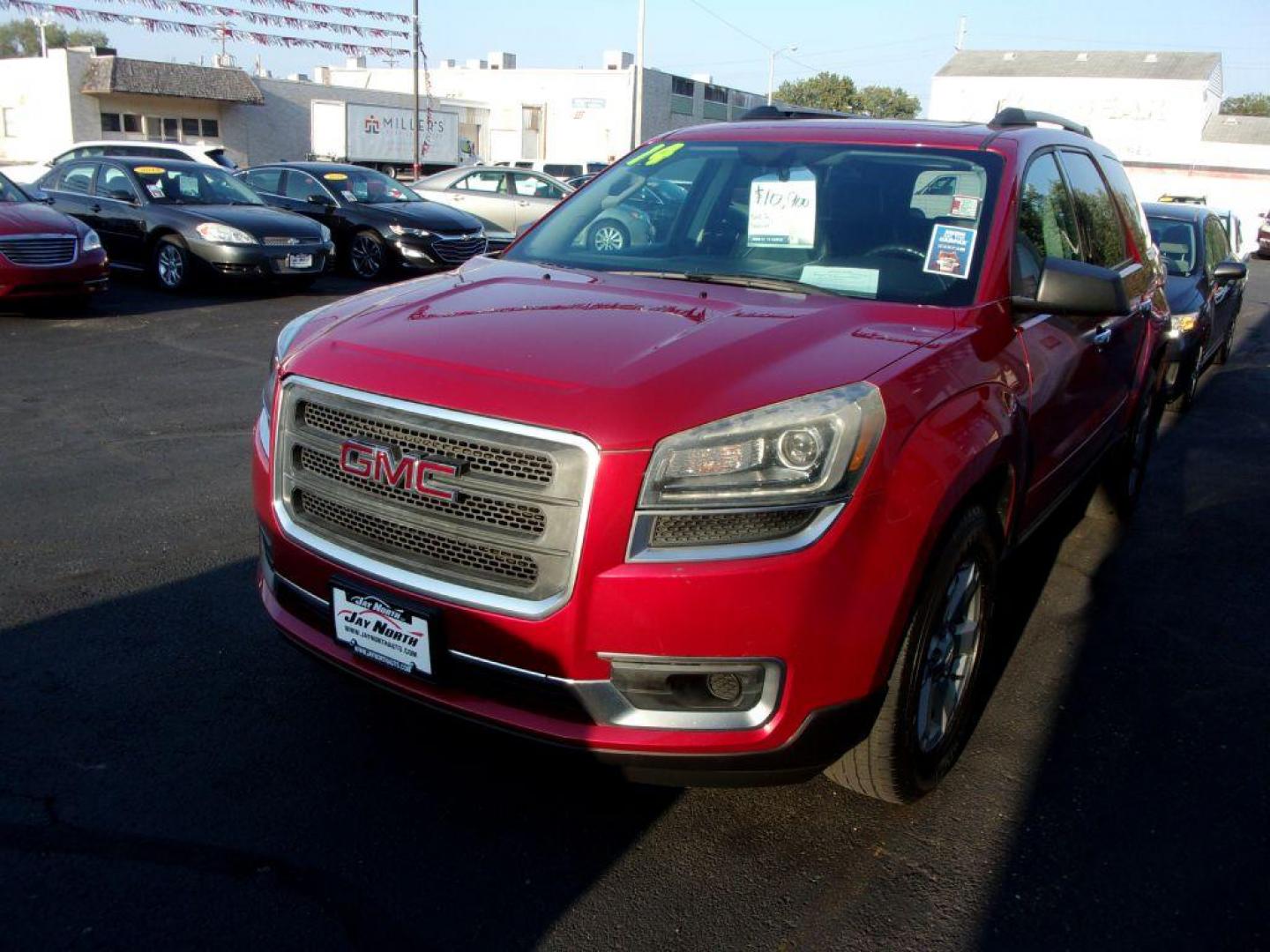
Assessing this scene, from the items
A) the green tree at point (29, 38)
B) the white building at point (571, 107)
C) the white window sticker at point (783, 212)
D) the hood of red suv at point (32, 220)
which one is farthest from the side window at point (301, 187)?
the green tree at point (29, 38)

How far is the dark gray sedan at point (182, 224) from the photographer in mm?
12414

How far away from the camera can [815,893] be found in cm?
271

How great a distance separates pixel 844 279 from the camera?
3.44m

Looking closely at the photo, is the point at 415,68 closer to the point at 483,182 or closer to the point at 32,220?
the point at 483,182

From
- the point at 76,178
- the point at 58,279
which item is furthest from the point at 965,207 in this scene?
the point at 76,178

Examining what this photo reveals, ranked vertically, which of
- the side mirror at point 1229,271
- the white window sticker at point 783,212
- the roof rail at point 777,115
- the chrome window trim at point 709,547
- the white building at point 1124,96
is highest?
the white building at point 1124,96

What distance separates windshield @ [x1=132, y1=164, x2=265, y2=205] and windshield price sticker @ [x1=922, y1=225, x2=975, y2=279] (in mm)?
11663

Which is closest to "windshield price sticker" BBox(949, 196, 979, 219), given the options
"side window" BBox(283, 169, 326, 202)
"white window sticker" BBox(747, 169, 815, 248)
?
"white window sticker" BBox(747, 169, 815, 248)

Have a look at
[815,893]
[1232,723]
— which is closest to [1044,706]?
[1232,723]

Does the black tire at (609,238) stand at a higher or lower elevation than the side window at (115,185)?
higher

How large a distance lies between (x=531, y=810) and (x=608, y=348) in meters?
1.30

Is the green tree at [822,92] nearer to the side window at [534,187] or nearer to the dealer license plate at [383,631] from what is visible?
the side window at [534,187]

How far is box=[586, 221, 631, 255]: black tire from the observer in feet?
12.9

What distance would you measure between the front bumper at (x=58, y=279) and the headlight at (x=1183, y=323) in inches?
387
